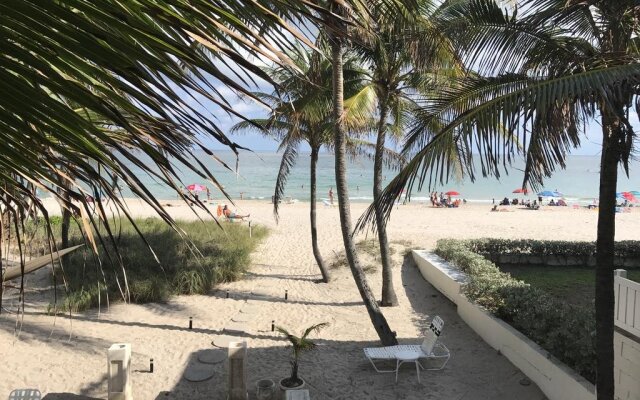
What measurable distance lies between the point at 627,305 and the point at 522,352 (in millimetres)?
2060

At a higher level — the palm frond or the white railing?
the palm frond

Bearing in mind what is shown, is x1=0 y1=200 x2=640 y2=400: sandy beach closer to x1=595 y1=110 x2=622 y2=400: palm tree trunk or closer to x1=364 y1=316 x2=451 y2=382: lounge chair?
x1=364 y1=316 x2=451 y2=382: lounge chair

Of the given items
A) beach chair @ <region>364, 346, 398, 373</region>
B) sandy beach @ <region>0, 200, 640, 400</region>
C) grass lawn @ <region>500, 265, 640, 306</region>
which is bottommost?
sandy beach @ <region>0, 200, 640, 400</region>

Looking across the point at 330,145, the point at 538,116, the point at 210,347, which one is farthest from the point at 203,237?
the point at 538,116

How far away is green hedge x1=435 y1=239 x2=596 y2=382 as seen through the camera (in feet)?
18.8

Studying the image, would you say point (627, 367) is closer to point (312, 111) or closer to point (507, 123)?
point (507, 123)

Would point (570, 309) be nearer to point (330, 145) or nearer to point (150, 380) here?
point (150, 380)

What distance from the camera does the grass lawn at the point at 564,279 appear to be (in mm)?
10000

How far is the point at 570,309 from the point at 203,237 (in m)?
11.2

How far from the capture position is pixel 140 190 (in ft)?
2.83

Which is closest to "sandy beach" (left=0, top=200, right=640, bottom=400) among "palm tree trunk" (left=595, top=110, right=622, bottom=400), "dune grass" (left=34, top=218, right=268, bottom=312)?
"dune grass" (left=34, top=218, right=268, bottom=312)

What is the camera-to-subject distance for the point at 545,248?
1350cm

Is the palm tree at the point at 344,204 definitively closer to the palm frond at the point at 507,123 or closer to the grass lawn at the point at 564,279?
the palm frond at the point at 507,123

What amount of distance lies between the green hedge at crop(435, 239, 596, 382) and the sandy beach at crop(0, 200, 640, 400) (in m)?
0.61
